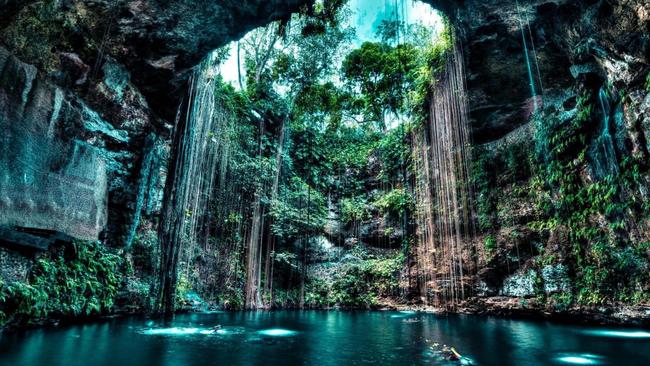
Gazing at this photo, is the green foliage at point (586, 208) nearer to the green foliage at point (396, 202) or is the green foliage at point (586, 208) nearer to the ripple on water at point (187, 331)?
the green foliage at point (396, 202)

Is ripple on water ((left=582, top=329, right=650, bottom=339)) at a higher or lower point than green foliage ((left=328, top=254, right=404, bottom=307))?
lower

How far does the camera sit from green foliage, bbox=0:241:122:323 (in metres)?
4.85

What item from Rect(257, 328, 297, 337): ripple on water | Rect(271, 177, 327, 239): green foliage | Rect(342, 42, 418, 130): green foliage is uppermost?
Rect(342, 42, 418, 130): green foliage

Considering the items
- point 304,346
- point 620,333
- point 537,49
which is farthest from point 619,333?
point 537,49

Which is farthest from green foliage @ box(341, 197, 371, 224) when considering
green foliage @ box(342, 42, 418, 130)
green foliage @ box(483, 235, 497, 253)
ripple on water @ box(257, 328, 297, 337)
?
ripple on water @ box(257, 328, 297, 337)

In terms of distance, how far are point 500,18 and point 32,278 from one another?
10.6m

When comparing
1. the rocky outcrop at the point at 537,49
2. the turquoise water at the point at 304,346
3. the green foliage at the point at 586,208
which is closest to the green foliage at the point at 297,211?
the rocky outcrop at the point at 537,49

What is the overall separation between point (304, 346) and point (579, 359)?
304 centimetres

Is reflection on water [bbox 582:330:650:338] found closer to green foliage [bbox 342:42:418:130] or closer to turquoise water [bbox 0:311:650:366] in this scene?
turquoise water [bbox 0:311:650:366]

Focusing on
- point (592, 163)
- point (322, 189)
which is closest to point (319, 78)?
point (322, 189)

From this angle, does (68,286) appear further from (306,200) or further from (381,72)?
(381,72)

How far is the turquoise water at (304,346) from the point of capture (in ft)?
11.4

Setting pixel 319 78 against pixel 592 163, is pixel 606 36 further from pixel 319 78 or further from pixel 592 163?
pixel 319 78

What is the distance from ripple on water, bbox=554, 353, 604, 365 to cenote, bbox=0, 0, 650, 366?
0.19 feet
